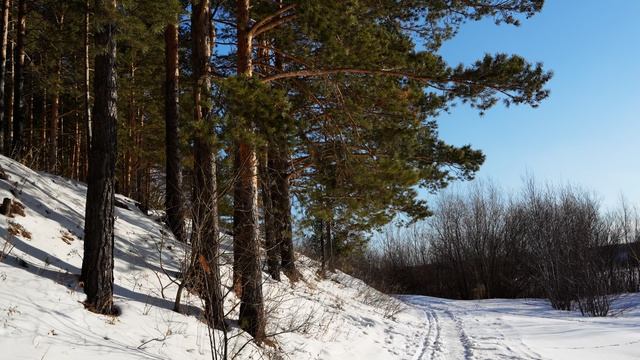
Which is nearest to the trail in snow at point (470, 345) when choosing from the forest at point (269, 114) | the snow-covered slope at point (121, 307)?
the snow-covered slope at point (121, 307)

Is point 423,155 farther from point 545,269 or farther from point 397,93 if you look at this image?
point 545,269

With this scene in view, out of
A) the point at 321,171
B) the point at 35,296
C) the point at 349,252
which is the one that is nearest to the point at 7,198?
the point at 35,296

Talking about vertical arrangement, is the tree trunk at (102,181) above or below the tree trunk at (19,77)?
Answer: below

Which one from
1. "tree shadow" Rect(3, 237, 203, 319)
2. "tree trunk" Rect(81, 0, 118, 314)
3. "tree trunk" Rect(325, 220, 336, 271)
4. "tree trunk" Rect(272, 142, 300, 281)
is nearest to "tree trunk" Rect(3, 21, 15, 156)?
"tree trunk" Rect(272, 142, 300, 281)

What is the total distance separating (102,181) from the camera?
6078 mm

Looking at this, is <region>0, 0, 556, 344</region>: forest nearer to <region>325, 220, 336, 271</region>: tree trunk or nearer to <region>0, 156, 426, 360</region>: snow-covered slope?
<region>0, 156, 426, 360</region>: snow-covered slope

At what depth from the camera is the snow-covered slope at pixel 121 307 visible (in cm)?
468

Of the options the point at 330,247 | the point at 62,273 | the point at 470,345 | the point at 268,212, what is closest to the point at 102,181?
the point at 62,273

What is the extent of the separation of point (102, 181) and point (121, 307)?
65.4 inches

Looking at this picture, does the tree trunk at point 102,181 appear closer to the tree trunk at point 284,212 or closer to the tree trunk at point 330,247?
the tree trunk at point 284,212

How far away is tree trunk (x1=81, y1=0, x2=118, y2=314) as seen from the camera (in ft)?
19.5

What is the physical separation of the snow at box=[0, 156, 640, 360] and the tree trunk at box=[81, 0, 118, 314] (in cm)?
29

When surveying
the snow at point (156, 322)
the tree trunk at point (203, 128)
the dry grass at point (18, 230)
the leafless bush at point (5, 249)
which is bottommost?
the snow at point (156, 322)

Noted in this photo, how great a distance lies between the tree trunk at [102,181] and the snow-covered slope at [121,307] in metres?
0.27
